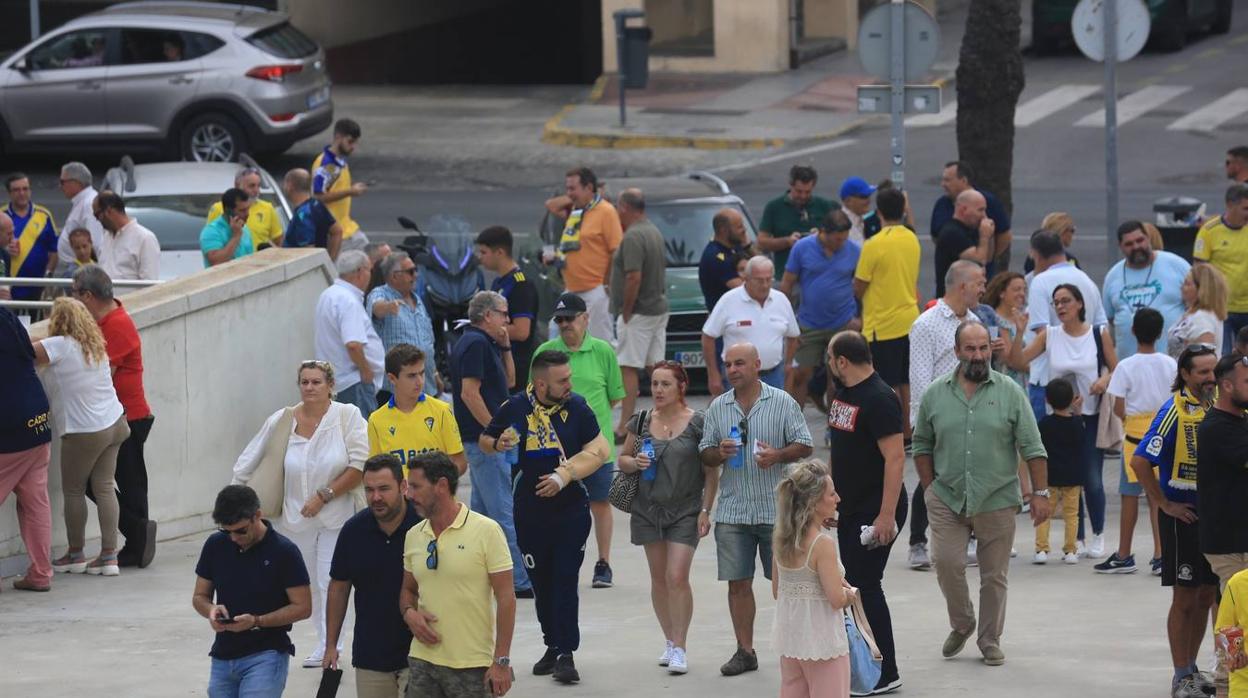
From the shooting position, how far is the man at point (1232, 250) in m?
14.2

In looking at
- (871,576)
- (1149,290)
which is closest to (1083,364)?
(1149,290)

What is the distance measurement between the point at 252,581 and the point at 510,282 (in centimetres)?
486

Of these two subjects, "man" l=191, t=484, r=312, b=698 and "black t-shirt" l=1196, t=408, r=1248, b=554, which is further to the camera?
"black t-shirt" l=1196, t=408, r=1248, b=554

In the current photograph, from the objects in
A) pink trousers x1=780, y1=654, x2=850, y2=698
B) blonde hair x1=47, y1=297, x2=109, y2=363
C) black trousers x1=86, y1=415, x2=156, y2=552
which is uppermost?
blonde hair x1=47, y1=297, x2=109, y2=363

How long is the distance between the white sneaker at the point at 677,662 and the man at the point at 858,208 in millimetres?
6196

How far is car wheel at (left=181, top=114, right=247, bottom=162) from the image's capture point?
1042 inches

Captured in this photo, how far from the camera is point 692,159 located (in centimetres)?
2809

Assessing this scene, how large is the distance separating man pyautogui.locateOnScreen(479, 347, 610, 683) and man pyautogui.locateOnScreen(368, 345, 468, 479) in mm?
260

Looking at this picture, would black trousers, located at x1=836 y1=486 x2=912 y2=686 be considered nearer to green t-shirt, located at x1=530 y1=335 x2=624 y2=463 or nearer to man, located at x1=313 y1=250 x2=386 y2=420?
green t-shirt, located at x1=530 y1=335 x2=624 y2=463

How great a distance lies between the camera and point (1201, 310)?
12.5 m

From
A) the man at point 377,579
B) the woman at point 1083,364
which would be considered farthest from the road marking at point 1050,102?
the man at point 377,579

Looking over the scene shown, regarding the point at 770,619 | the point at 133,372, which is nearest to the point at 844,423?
the point at 770,619

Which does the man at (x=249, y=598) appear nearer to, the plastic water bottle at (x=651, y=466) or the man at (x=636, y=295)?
the plastic water bottle at (x=651, y=466)

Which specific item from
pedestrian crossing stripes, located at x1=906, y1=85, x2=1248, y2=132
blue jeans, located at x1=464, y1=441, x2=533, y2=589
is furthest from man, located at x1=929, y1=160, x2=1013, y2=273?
pedestrian crossing stripes, located at x1=906, y1=85, x2=1248, y2=132
